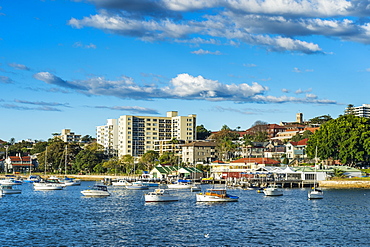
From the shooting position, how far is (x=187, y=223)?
59.8 m

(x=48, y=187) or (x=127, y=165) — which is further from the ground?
(x=127, y=165)

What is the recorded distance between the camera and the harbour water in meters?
48.5

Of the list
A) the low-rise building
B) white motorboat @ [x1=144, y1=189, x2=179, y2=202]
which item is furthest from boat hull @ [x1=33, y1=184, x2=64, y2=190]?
the low-rise building

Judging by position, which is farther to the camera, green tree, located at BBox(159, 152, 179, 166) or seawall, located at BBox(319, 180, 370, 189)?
green tree, located at BBox(159, 152, 179, 166)

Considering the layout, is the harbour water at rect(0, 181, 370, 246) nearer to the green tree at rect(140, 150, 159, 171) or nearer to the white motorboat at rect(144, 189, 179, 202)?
the white motorboat at rect(144, 189, 179, 202)

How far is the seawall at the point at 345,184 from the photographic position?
120875mm

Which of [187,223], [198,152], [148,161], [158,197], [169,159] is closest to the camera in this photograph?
[187,223]

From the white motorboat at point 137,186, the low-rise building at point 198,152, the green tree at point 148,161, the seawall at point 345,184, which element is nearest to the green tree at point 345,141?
the seawall at point 345,184

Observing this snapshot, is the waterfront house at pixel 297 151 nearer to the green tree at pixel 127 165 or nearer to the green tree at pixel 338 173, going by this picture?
the green tree at pixel 338 173

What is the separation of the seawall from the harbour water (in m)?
35.0

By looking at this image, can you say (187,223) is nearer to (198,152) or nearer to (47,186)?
(47,186)

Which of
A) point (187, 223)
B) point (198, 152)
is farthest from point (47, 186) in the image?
point (198, 152)

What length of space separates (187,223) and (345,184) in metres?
73.6

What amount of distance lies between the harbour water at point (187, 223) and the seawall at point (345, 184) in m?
35.0
